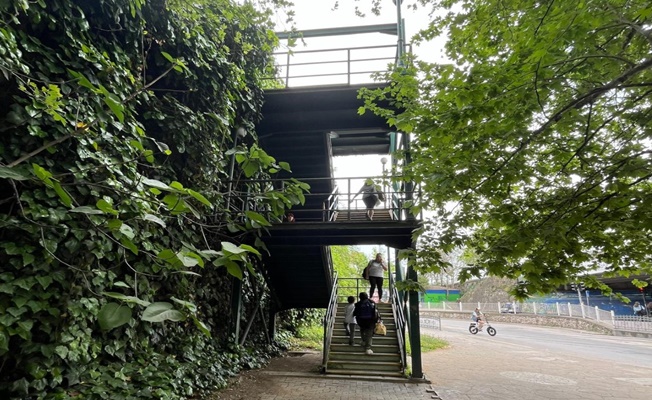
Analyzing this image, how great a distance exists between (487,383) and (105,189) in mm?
7590

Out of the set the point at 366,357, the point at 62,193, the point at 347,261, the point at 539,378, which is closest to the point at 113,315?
the point at 62,193

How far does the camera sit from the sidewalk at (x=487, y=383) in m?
5.75

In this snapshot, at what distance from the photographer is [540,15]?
281 centimetres

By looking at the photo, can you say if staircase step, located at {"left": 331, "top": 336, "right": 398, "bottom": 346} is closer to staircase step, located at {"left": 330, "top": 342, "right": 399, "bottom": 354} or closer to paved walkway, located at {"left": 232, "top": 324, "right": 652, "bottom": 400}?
staircase step, located at {"left": 330, "top": 342, "right": 399, "bottom": 354}

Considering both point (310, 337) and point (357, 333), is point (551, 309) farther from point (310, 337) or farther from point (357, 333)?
point (357, 333)

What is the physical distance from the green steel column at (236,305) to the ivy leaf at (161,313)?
21.5ft

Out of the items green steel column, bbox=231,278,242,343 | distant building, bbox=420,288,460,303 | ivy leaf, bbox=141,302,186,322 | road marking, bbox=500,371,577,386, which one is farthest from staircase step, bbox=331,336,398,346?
distant building, bbox=420,288,460,303

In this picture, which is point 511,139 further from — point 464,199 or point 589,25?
point 589,25

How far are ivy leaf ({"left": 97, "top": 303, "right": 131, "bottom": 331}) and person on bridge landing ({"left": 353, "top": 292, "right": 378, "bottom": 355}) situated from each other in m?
6.86

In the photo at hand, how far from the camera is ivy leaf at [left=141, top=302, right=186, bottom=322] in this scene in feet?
3.42

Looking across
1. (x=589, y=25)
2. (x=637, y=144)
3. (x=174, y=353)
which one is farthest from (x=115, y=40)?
(x=637, y=144)

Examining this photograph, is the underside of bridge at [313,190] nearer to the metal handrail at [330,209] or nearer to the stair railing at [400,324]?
the metal handrail at [330,209]

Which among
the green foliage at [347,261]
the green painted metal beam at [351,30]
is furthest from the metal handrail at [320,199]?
the green foliage at [347,261]

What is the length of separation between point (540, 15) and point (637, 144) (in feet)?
5.82
